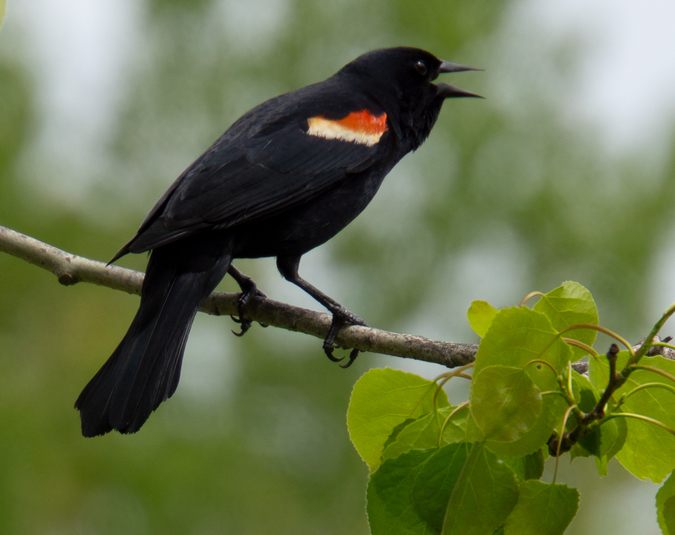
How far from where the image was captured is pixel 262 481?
1040 centimetres

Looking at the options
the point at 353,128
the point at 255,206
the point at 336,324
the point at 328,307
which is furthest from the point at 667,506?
the point at 353,128

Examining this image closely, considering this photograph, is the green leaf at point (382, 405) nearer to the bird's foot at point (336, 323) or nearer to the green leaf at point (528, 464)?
the green leaf at point (528, 464)

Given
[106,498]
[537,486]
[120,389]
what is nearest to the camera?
[537,486]

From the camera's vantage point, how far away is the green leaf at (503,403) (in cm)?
113

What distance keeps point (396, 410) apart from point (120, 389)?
3.72ft

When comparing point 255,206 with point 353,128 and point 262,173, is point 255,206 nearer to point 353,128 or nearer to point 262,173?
point 262,173

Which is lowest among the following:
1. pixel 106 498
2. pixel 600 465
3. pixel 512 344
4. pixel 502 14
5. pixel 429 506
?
pixel 106 498

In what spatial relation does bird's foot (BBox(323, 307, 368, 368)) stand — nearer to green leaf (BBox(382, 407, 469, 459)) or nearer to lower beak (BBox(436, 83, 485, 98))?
green leaf (BBox(382, 407, 469, 459))

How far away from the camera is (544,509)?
3.80 ft

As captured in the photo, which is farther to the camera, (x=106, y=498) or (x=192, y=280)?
(x=106, y=498)

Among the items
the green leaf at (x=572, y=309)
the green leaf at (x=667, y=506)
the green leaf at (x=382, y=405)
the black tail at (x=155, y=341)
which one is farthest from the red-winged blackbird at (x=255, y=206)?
the green leaf at (x=667, y=506)

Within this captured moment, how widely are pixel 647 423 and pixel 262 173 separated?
5.95ft

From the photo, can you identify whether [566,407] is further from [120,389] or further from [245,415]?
[245,415]

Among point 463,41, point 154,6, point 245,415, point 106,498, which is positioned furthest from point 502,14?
point 106,498
